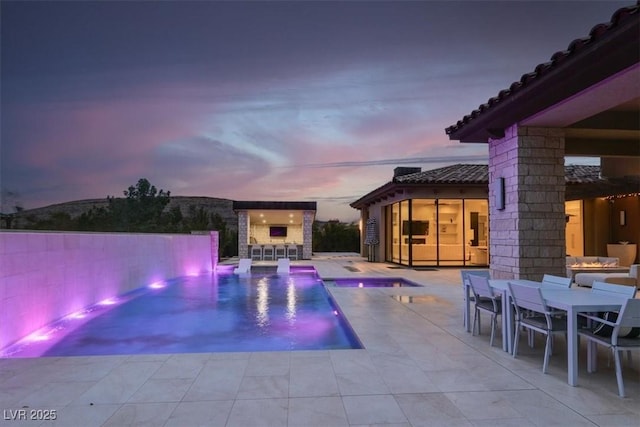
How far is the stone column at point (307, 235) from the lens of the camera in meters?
19.5

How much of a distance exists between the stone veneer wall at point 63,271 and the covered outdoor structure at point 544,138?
652 cm

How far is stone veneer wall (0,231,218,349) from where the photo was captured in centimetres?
487

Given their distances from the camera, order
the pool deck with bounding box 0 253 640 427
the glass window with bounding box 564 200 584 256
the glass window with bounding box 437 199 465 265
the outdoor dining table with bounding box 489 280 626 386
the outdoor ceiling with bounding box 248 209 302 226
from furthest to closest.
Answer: the outdoor ceiling with bounding box 248 209 302 226 → the glass window with bounding box 437 199 465 265 → the glass window with bounding box 564 200 584 256 → the outdoor dining table with bounding box 489 280 626 386 → the pool deck with bounding box 0 253 640 427

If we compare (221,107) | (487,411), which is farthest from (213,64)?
(487,411)

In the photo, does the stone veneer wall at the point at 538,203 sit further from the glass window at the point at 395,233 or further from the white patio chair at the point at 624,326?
the glass window at the point at 395,233

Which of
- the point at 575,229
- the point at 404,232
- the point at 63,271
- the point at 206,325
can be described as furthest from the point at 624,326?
the point at 575,229

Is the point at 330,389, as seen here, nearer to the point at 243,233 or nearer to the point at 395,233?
the point at 395,233

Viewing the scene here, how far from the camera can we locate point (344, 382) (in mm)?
3131

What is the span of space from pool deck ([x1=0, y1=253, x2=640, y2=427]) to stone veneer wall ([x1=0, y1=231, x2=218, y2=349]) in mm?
1640

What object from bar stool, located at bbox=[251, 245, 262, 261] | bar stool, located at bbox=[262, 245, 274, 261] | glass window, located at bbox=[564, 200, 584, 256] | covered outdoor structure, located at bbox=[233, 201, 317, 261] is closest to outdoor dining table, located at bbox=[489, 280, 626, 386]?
glass window, located at bbox=[564, 200, 584, 256]

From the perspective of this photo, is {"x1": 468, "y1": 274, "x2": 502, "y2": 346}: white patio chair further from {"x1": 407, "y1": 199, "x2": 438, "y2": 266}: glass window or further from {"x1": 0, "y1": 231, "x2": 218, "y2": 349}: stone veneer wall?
{"x1": 407, "y1": 199, "x2": 438, "y2": 266}: glass window

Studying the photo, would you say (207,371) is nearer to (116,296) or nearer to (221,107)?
(116,296)

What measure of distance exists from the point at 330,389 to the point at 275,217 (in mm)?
18390

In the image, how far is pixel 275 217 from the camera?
2116cm
